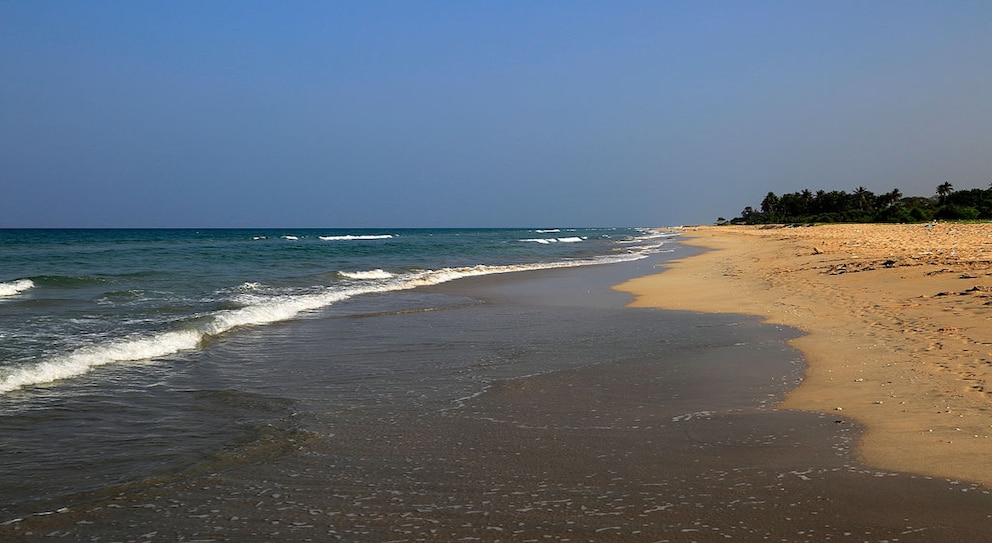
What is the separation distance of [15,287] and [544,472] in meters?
21.4

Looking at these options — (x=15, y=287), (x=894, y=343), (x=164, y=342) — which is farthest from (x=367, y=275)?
(x=894, y=343)

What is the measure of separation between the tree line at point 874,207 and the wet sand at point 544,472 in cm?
8396

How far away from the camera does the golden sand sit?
575 centimetres

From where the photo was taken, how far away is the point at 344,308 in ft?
55.3

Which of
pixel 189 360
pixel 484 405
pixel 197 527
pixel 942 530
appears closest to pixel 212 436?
pixel 197 527

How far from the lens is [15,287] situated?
20859mm

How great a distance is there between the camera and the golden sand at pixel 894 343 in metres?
5.75

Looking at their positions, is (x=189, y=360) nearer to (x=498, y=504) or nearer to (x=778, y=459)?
(x=498, y=504)

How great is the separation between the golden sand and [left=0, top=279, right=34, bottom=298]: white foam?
17.3m

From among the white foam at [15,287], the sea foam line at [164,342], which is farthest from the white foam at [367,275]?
the white foam at [15,287]

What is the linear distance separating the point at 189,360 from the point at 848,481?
338 inches

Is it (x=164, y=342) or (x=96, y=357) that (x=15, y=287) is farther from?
(x=96, y=357)

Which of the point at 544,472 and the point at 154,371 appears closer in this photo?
the point at 544,472

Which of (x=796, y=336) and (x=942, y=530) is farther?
(x=796, y=336)
